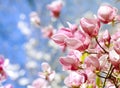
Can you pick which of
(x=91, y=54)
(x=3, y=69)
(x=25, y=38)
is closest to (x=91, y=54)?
(x=91, y=54)

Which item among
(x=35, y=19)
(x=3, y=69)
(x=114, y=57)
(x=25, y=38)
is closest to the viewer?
(x=114, y=57)

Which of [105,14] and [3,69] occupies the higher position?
[3,69]

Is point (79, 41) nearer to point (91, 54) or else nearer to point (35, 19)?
point (91, 54)

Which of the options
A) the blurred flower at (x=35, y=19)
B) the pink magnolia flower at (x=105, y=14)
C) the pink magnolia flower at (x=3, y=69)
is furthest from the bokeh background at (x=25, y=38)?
the pink magnolia flower at (x=105, y=14)

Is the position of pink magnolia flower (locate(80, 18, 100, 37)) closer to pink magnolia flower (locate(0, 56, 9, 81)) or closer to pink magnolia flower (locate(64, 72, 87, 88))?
pink magnolia flower (locate(64, 72, 87, 88))

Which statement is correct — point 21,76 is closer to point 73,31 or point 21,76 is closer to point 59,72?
point 59,72

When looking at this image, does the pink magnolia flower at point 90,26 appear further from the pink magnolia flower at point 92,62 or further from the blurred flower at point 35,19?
the blurred flower at point 35,19

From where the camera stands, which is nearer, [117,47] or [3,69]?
[117,47]
